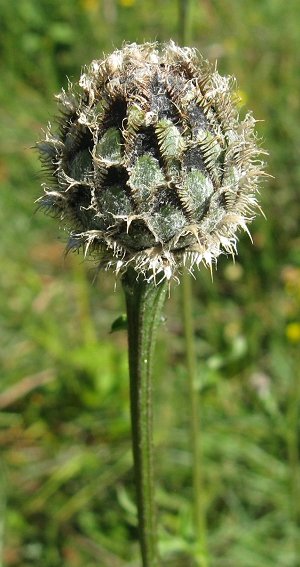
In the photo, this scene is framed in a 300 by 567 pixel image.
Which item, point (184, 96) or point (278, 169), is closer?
point (184, 96)

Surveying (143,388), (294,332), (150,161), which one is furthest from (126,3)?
(150,161)

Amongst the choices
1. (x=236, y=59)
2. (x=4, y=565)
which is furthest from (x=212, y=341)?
(x=236, y=59)

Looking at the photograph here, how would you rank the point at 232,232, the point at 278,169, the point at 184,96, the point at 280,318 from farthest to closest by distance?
the point at 278,169 < the point at 280,318 < the point at 232,232 < the point at 184,96

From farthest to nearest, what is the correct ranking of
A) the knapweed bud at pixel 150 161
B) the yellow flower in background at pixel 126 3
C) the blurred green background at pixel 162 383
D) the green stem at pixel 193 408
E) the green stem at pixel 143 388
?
the yellow flower in background at pixel 126 3, the blurred green background at pixel 162 383, the green stem at pixel 193 408, the green stem at pixel 143 388, the knapweed bud at pixel 150 161

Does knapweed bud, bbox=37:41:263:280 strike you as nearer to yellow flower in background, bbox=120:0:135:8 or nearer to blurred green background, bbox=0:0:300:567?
blurred green background, bbox=0:0:300:567

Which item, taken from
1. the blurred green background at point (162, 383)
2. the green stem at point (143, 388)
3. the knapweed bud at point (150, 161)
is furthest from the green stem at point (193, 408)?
the knapweed bud at point (150, 161)

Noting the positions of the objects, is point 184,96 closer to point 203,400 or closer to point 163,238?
point 163,238

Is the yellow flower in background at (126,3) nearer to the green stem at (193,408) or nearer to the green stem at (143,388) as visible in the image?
the green stem at (193,408)
